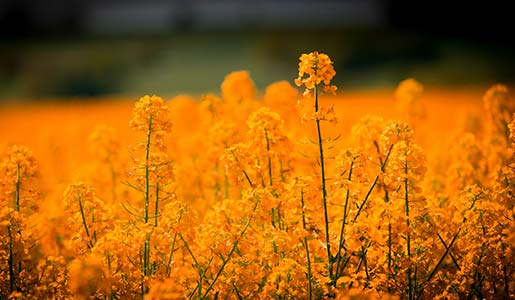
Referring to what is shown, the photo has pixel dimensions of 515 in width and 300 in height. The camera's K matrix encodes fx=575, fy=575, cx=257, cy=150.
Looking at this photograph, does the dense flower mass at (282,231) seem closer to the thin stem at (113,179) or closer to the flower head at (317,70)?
the flower head at (317,70)

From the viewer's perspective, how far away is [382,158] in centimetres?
561

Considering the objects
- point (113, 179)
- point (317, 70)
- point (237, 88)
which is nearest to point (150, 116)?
point (317, 70)

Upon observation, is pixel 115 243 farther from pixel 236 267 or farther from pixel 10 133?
pixel 10 133

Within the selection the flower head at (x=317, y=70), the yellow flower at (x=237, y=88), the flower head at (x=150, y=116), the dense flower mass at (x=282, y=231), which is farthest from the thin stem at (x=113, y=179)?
the flower head at (x=317, y=70)

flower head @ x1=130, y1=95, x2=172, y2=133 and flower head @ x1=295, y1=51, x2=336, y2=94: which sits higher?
flower head @ x1=295, y1=51, x2=336, y2=94

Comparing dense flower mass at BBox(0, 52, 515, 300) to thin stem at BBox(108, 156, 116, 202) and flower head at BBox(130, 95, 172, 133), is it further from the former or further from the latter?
thin stem at BBox(108, 156, 116, 202)

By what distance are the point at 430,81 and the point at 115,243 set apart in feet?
88.6

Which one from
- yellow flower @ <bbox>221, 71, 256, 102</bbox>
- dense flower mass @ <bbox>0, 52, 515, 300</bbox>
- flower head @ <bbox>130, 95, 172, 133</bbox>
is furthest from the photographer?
yellow flower @ <bbox>221, 71, 256, 102</bbox>

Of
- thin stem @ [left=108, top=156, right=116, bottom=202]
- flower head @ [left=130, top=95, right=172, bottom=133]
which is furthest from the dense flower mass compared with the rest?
thin stem @ [left=108, top=156, right=116, bottom=202]

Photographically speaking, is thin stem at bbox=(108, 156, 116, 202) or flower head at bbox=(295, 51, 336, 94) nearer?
flower head at bbox=(295, 51, 336, 94)

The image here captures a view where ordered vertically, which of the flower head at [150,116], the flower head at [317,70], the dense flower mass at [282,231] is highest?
the flower head at [317,70]

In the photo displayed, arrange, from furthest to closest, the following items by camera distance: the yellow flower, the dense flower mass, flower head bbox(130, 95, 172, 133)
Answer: the yellow flower
flower head bbox(130, 95, 172, 133)
the dense flower mass

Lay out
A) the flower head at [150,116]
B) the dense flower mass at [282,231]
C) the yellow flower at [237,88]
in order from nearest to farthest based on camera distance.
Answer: the dense flower mass at [282,231] → the flower head at [150,116] → the yellow flower at [237,88]

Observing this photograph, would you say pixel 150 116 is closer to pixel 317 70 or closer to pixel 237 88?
pixel 317 70
